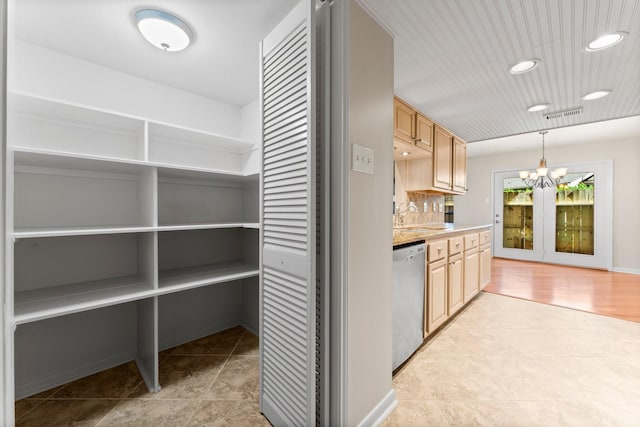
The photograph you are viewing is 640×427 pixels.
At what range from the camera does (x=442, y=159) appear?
10.6 ft

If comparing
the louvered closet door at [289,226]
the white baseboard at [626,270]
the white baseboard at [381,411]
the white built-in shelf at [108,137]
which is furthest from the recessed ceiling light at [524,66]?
the white baseboard at [626,270]

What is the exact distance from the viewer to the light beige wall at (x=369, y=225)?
1255mm

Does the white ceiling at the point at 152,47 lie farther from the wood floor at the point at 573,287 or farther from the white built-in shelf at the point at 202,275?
the wood floor at the point at 573,287

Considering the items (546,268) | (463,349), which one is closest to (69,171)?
(463,349)

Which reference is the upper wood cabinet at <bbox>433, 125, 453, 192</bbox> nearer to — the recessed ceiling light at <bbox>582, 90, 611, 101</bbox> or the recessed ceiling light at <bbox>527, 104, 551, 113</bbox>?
the recessed ceiling light at <bbox>527, 104, 551, 113</bbox>

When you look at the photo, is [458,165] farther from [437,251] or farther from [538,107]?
[437,251]

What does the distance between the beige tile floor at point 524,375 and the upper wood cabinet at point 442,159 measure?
1.52 metres

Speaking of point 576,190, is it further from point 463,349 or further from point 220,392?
point 220,392

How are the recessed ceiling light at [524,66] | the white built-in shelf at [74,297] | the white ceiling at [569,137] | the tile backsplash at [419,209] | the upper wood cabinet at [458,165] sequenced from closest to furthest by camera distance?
the white built-in shelf at [74,297] → the recessed ceiling light at [524,66] → the tile backsplash at [419,209] → the upper wood cabinet at [458,165] → the white ceiling at [569,137]

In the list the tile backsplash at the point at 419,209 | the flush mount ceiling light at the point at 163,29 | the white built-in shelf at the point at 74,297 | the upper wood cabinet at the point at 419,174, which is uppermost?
the flush mount ceiling light at the point at 163,29

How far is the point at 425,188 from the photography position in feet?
10.3

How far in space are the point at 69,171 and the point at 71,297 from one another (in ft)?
2.67

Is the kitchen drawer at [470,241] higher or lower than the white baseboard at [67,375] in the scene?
higher

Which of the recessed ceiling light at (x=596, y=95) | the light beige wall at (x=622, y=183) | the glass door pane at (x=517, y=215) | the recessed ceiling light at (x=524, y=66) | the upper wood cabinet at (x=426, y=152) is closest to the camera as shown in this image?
the recessed ceiling light at (x=524, y=66)
